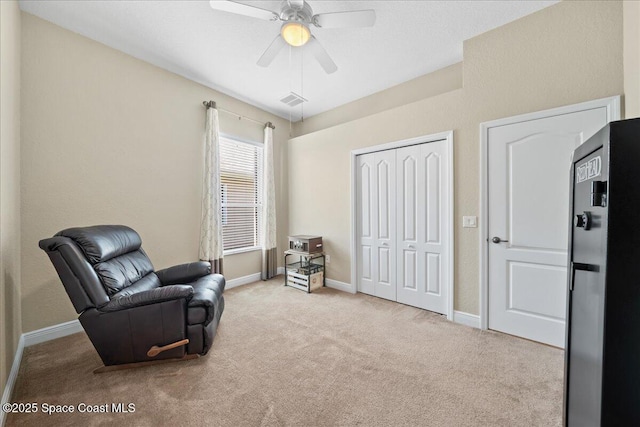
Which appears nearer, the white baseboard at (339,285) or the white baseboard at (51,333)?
the white baseboard at (51,333)

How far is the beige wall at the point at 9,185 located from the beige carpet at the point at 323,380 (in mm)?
351

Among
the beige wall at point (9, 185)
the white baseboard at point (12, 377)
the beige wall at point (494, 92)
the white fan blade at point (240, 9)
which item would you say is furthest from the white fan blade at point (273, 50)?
the white baseboard at point (12, 377)

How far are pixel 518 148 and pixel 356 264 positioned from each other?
91.9 inches

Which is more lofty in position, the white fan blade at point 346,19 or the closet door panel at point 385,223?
the white fan blade at point 346,19

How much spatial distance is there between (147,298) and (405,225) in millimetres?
2779

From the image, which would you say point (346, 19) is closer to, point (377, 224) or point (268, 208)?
point (377, 224)

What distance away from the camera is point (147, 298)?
193cm

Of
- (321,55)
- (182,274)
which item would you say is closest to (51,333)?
(182,274)

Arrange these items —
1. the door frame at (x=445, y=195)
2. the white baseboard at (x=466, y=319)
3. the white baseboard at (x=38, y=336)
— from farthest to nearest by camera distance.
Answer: the door frame at (x=445, y=195) → the white baseboard at (x=466, y=319) → the white baseboard at (x=38, y=336)

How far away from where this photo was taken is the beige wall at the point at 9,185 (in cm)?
169

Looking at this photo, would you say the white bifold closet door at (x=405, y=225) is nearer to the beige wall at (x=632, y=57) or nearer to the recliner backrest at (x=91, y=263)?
the beige wall at (x=632, y=57)

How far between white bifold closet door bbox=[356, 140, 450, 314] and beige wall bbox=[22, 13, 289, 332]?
7.88ft

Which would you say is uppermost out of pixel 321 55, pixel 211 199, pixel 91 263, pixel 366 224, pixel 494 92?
pixel 321 55

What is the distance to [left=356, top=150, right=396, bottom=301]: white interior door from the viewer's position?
3396mm
